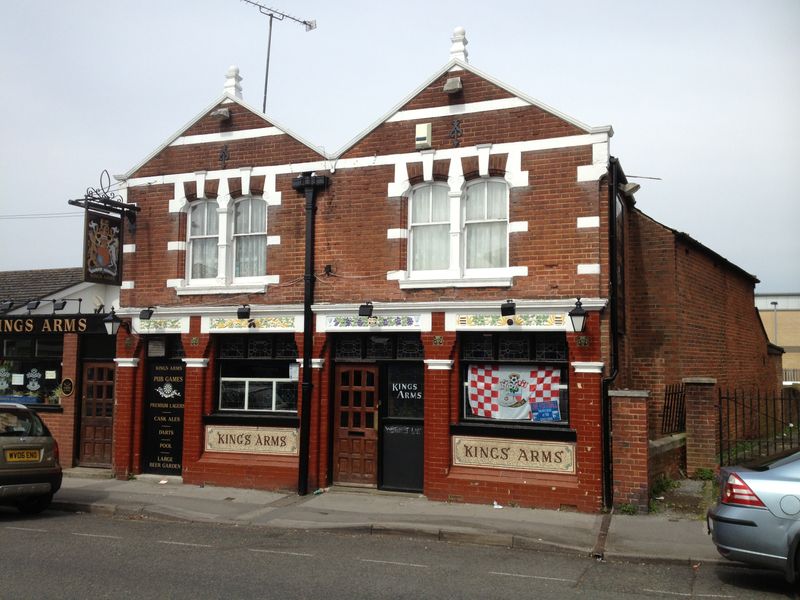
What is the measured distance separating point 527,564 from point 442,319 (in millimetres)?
4687

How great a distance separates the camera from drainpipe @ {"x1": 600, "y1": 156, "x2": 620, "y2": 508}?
1150 centimetres

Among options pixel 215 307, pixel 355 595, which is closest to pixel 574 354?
pixel 355 595

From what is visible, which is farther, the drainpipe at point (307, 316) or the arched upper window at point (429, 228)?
the drainpipe at point (307, 316)

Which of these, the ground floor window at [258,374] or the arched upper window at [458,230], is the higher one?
the arched upper window at [458,230]

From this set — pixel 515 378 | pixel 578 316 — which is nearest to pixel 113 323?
pixel 515 378

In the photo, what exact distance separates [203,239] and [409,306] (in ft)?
15.5

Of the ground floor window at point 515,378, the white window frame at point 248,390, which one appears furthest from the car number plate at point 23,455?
the ground floor window at point 515,378

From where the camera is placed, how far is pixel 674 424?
47.6ft

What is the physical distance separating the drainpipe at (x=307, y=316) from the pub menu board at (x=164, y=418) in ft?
9.82

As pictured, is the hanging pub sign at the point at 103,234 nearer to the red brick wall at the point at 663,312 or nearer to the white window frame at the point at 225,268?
the white window frame at the point at 225,268

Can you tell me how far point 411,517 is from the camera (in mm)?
11117

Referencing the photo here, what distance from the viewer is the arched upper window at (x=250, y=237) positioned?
47.1 feet

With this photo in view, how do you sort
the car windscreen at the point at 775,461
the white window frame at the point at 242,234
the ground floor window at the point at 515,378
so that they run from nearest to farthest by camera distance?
the car windscreen at the point at 775,461 < the ground floor window at the point at 515,378 < the white window frame at the point at 242,234

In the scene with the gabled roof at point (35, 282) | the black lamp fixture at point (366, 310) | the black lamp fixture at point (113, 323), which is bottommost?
the black lamp fixture at point (113, 323)
